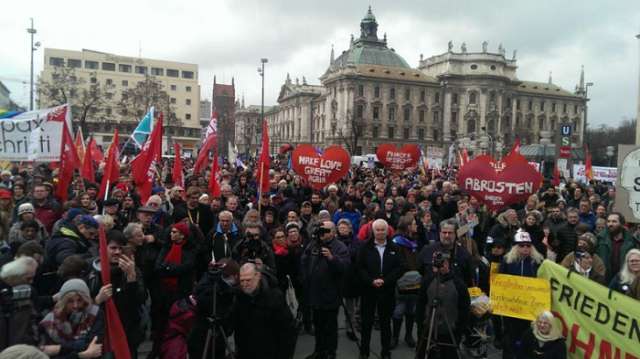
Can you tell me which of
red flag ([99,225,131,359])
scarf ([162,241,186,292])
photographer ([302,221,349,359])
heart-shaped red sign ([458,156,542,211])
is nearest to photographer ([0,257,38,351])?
red flag ([99,225,131,359])

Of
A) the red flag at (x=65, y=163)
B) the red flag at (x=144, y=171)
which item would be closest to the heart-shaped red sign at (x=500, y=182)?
the red flag at (x=144, y=171)

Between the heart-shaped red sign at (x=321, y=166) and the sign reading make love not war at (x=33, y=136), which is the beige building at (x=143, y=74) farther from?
the sign reading make love not war at (x=33, y=136)

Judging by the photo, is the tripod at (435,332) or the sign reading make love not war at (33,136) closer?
the tripod at (435,332)

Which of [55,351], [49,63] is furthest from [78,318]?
[49,63]

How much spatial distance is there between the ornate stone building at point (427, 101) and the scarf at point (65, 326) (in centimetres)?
7881

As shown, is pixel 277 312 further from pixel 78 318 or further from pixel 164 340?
pixel 78 318

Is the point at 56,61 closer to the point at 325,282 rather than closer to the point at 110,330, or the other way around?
the point at 325,282

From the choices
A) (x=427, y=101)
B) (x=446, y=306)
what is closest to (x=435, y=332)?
(x=446, y=306)

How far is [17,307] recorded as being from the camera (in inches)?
146

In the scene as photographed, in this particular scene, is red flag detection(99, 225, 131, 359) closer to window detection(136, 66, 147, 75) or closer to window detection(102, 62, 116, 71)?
window detection(102, 62, 116, 71)

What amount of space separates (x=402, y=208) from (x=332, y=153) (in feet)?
9.97

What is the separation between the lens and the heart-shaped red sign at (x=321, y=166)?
1137 centimetres

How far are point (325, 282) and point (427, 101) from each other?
90561 millimetres

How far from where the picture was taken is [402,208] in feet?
29.6
